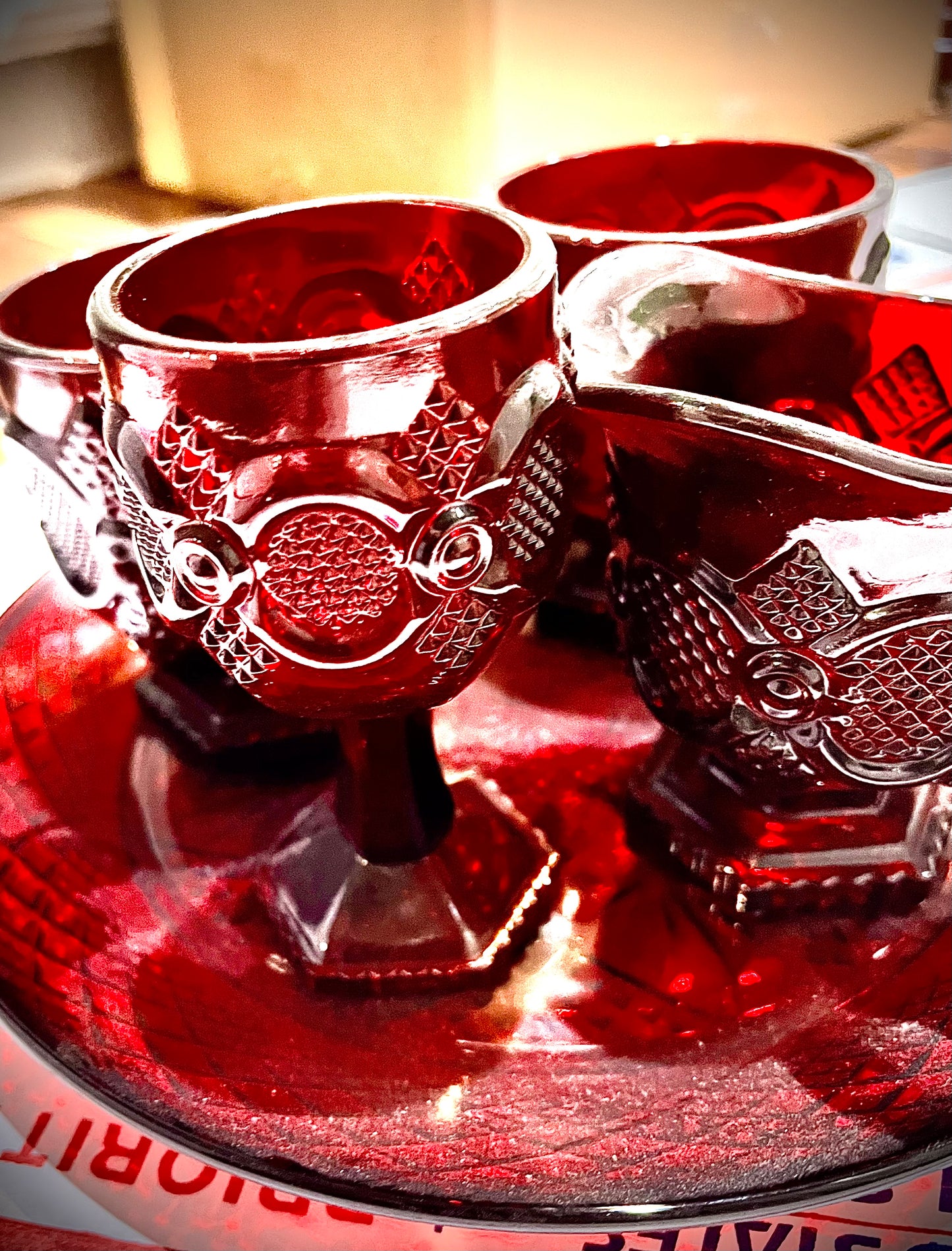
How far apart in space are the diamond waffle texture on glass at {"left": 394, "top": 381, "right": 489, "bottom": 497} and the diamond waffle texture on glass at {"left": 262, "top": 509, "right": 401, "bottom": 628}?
12mm

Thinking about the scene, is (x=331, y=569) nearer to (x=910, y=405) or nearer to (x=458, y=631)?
(x=458, y=631)

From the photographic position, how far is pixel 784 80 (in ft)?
1.97

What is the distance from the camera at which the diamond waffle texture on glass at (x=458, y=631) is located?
197mm

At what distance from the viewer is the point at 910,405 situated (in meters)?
0.29

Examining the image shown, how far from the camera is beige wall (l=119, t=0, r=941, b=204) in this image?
0.37 m

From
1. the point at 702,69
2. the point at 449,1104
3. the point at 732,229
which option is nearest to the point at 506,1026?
the point at 449,1104

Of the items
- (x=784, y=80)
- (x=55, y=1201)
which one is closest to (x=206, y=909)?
(x=55, y=1201)

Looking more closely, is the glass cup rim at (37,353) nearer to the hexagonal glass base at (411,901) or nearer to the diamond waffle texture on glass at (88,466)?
the diamond waffle texture on glass at (88,466)

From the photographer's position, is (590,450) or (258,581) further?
(590,450)

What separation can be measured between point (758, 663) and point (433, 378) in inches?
3.4

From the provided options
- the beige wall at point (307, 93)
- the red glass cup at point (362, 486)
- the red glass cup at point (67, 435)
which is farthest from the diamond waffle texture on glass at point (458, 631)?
the beige wall at point (307, 93)

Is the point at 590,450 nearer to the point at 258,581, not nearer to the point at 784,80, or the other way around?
the point at 258,581

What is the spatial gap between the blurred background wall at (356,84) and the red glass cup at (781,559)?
0.50 feet

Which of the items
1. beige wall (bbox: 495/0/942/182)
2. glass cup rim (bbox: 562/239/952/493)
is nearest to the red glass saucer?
glass cup rim (bbox: 562/239/952/493)
